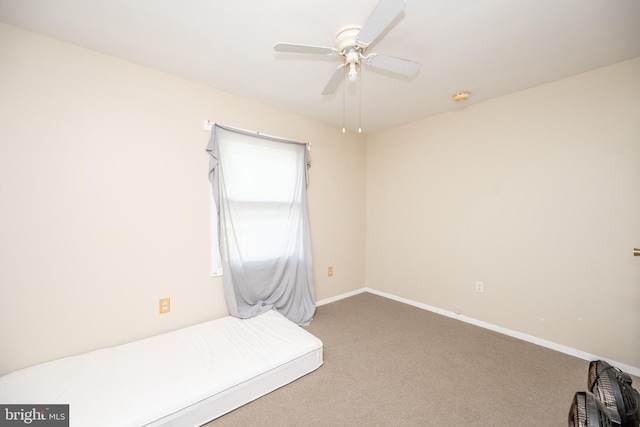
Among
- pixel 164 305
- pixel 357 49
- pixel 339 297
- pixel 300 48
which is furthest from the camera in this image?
pixel 339 297

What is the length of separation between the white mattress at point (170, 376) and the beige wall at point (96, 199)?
22 centimetres

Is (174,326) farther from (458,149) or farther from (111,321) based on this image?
(458,149)

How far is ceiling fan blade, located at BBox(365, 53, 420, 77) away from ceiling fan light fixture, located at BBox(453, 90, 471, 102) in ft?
3.42

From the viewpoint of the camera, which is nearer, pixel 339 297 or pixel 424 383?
pixel 424 383

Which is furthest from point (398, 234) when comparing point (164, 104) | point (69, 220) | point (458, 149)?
point (69, 220)

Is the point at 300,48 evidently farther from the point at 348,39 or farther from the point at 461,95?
the point at 461,95

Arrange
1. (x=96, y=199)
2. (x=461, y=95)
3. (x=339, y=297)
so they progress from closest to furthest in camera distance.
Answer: (x=96, y=199)
(x=461, y=95)
(x=339, y=297)

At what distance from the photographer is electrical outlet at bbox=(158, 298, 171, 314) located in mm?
2107

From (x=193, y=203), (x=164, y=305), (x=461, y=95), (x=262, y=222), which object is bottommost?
(x=164, y=305)

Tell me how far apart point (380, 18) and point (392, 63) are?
0.45 m

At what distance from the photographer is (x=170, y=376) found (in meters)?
1.57

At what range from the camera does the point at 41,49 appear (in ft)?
Result: 5.43

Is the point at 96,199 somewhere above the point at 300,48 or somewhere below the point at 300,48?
below

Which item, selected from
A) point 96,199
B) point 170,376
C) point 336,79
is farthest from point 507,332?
point 96,199
